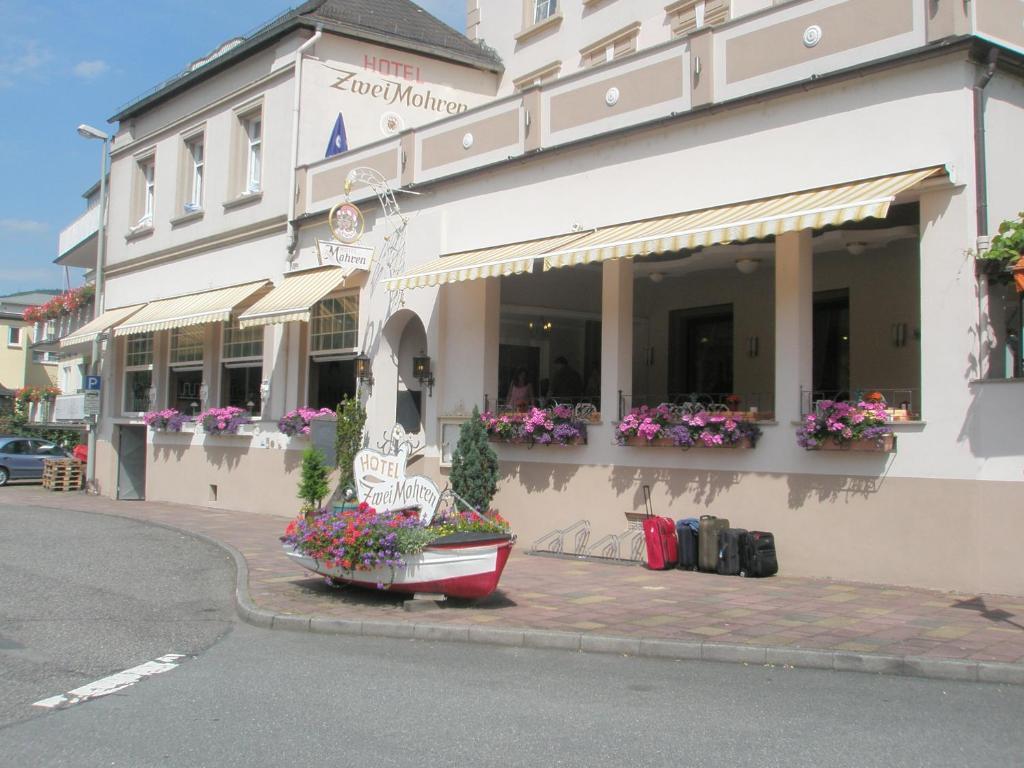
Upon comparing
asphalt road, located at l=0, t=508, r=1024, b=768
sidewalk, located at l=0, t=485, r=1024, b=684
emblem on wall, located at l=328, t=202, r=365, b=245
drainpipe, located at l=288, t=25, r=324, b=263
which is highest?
drainpipe, located at l=288, t=25, r=324, b=263

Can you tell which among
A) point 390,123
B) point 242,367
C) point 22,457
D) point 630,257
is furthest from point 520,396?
point 22,457

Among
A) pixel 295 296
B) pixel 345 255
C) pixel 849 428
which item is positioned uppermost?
pixel 345 255

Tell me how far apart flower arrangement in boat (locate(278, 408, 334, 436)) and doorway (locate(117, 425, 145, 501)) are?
6988mm

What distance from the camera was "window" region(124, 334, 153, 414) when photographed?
78.2 ft

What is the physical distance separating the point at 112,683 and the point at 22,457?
27.1 meters

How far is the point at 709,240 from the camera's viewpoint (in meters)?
10.6

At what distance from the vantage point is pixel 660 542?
11.6 metres

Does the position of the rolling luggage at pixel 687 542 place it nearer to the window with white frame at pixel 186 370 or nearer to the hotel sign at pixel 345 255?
the hotel sign at pixel 345 255

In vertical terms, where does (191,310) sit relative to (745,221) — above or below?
above

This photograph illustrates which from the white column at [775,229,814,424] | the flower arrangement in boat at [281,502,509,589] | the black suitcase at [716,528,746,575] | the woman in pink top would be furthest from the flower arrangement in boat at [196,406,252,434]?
the white column at [775,229,814,424]

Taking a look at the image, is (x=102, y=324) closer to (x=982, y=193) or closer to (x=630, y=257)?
(x=630, y=257)

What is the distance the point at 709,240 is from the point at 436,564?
448 centimetres

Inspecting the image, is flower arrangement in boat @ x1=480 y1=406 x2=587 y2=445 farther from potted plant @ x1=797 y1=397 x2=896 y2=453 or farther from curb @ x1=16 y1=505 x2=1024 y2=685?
curb @ x1=16 y1=505 x2=1024 y2=685

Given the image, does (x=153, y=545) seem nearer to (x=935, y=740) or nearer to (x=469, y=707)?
(x=469, y=707)
